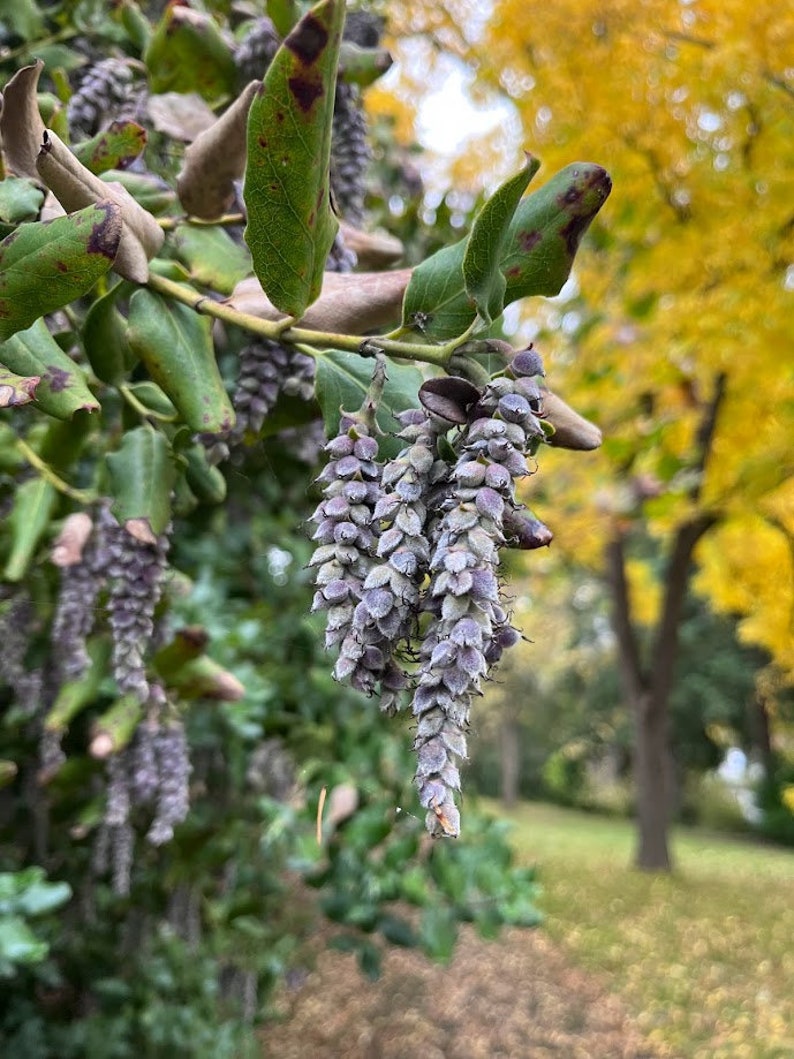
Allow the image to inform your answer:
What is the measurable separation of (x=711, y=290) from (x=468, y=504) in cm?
339

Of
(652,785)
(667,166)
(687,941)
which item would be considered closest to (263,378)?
(667,166)

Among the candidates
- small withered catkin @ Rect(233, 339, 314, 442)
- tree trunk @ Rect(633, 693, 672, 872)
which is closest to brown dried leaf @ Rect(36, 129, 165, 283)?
small withered catkin @ Rect(233, 339, 314, 442)

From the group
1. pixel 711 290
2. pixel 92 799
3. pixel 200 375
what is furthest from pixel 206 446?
pixel 711 290

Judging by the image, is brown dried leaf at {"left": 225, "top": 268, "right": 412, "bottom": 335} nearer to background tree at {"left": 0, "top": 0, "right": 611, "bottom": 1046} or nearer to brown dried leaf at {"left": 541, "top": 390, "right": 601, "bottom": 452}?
background tree at {"left": 0, "top": 0, "right": 611, "bottom": 1046}

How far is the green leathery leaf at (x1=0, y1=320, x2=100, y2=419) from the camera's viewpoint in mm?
582

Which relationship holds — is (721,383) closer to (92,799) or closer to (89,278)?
(92,799)

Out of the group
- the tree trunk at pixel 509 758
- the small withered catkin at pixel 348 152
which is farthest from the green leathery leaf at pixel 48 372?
the tree trunk at pixel 509 758

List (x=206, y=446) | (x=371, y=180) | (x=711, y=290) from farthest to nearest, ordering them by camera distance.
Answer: (x=711, y=290) → (x=371, y=180) → (x=206, y=446)

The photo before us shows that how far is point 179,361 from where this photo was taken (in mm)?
641

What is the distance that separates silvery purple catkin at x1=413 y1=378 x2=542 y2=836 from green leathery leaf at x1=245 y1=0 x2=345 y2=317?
0.59 ft

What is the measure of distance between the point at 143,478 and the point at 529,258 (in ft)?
1.26

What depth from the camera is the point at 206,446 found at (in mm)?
A: 768

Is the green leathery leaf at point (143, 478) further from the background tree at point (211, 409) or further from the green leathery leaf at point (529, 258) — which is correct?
the green leathery leaf at point (529, 258)

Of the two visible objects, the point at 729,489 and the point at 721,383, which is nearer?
the point at 729,489
